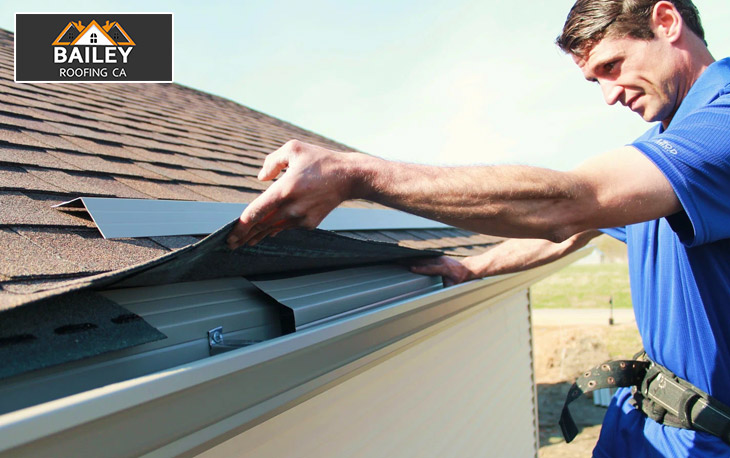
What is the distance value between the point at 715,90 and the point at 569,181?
35.6 inches

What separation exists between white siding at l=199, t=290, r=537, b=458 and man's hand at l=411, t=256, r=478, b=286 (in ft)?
1.15

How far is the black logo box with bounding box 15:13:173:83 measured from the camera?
4.23 m

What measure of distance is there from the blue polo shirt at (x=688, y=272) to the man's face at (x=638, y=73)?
191 mm

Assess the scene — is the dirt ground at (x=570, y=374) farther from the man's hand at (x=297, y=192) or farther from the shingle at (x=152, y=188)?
the man's hand at (x=297, y=192)

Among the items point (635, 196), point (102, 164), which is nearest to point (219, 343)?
point (635, 196)

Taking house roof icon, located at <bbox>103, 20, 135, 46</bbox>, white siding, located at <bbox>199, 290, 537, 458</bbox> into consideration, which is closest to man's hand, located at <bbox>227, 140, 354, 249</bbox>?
white siding, located at <bbox>199, 290, 537, 458</bbox>

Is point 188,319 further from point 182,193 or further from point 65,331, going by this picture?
point 182,193

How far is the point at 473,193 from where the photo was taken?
1452mm

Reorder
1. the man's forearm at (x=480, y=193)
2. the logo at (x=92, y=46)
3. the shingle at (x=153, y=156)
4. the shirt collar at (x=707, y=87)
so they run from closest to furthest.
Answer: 1. the man's forearm at (x=480, y=193)
2. the shirt collar at (x=707, y=87)
3. the shingle at (x=153, y=156)
4. the logo at (x=92, y=46)

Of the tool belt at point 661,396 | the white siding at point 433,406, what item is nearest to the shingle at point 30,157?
the white siding at point 433,406

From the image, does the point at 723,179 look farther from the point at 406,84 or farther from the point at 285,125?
the point at 406,84

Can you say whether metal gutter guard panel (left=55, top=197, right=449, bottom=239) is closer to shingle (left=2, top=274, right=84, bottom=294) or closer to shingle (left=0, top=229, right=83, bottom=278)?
shingle (left=0, top=229, right=83, bottom=278)

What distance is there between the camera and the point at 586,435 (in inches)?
398

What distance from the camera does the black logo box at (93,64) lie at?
13.9 feet
